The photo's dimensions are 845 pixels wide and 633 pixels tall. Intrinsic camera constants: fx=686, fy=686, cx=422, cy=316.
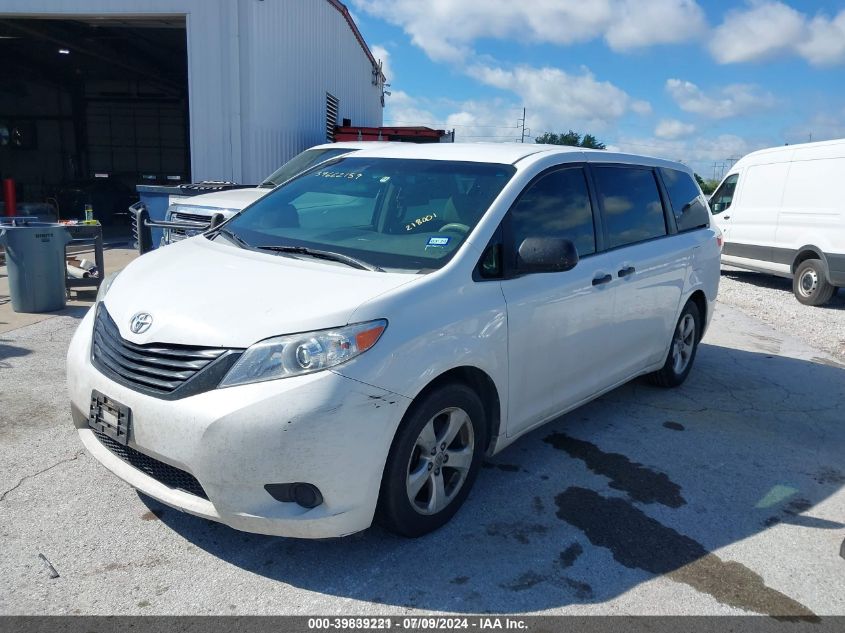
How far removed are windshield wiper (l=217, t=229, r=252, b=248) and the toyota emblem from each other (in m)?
0.89

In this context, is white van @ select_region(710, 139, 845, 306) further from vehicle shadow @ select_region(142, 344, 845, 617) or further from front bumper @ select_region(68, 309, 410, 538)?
front bumper @ select_region(68, 309, 410, 538)

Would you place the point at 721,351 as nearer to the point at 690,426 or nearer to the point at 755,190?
the point at 690,426

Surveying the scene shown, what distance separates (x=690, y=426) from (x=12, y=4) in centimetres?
1413

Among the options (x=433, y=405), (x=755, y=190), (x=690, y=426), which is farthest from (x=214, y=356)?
(x=755, y=190)

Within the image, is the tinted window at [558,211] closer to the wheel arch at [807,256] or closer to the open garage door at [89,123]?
the wheel arch at [807,256]

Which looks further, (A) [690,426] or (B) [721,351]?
(B) [721,351]

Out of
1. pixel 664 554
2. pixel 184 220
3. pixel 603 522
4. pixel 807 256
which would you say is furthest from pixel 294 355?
pixel 807 256

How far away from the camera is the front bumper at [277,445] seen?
8.49 ft

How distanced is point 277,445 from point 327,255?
115 centimetres

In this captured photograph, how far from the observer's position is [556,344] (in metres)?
3.79

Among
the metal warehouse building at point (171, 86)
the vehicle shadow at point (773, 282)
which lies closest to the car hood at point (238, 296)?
the vehicle shadow at point (773, 282)

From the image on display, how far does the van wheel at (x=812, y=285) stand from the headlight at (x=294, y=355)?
31.8ft

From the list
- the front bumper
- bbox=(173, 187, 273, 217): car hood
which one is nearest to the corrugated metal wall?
bbox=(173, 187, 273, 217): car hood

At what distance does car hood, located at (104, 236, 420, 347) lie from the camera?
274 centimetres
